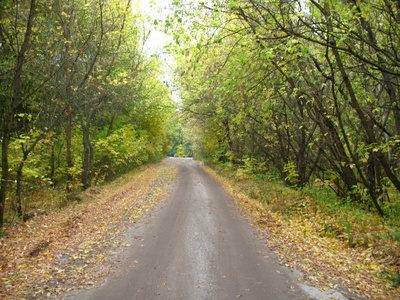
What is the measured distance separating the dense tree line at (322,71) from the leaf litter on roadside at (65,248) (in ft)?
17.2

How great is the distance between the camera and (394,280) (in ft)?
15.5

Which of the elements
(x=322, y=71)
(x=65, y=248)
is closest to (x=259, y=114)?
(x=322, y=71)

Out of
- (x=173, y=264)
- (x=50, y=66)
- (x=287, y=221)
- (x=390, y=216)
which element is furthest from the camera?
(x=50, y=66)

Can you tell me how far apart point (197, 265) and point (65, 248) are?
3.39 m

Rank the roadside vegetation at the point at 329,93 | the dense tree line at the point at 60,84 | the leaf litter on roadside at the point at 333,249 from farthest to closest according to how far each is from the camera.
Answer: the dense tree line at the point at 60,84
the roadside vegetation at the point at 329,93
the leaf litter on roadside at the point at 333,249

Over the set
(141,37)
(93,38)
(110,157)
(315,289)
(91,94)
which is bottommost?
(315,289)

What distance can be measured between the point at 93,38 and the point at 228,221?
10.6 meters

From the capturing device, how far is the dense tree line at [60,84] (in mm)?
8633

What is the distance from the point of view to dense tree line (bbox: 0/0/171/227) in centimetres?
863

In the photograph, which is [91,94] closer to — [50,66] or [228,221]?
[50,66]

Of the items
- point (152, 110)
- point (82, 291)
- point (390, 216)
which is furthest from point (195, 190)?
point (152, 110)

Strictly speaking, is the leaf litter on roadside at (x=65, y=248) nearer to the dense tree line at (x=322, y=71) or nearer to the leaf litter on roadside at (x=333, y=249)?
the leaf litter on roadside at (x=333, y=249)

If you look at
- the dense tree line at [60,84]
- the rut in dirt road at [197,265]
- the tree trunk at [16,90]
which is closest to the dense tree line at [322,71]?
the rut in dirt road at [197,265]

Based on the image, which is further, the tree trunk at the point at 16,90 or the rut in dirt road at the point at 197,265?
the tree trunk at the point at 16,90
